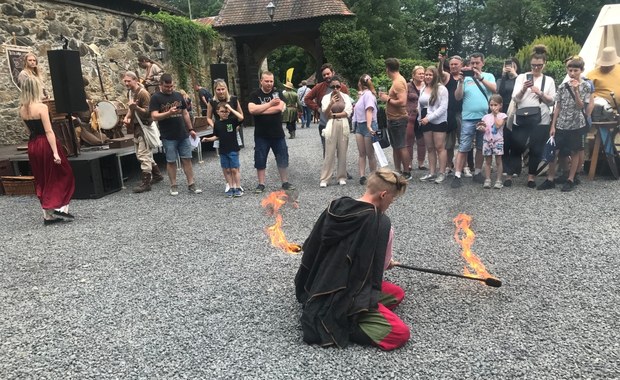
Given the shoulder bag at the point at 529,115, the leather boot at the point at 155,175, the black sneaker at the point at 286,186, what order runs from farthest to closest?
the leather boot at the point at 155,175 → the black sneaker at the point at 286,186 → the shoulder bag at the point at 529,115

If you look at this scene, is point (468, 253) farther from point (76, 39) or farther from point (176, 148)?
point (76, 39)

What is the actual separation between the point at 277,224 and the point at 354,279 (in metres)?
2.62

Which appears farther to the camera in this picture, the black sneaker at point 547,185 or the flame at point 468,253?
the black sneaker at point 547,185

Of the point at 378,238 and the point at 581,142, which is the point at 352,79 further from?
the point at 378,238

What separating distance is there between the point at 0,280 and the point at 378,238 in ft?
11.6

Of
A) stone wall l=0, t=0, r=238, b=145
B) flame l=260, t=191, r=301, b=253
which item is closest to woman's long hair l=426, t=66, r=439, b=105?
flame l=260, t=191, r=301, b=253

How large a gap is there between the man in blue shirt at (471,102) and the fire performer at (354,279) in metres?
4.36

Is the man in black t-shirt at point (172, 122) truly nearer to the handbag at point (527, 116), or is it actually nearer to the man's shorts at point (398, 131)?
the man's shorts at point (398, 131)

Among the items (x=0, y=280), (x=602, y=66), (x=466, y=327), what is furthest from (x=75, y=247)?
(x=602, y=66)

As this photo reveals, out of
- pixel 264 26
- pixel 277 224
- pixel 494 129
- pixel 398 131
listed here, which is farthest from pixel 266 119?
pixel 264 26

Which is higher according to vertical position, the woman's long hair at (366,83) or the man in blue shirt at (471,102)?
the woman's long hair at (366,83)

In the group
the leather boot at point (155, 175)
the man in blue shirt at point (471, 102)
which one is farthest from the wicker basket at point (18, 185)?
the man in blue shirt at point (471, 102)

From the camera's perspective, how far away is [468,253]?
3.95 meters

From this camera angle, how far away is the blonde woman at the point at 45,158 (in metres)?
5.70
